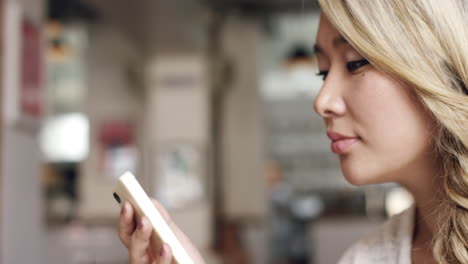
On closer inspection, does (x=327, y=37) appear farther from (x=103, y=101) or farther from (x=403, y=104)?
(x=103, y=101)

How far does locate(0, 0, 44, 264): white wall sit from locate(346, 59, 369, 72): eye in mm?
2537

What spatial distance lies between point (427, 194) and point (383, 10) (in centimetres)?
37

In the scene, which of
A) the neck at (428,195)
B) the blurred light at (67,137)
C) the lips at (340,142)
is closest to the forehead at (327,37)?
the lips at (340,142)

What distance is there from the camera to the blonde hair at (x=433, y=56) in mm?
944

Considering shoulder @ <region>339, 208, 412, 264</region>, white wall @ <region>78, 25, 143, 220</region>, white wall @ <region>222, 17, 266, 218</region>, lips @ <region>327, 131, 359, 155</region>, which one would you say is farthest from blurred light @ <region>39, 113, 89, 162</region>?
lips @ <region>327, 131, 359, 155</region>

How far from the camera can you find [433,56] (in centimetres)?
95

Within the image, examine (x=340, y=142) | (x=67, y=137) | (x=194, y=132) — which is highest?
(x=340, y=142)

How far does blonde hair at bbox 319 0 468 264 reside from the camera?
944 mm

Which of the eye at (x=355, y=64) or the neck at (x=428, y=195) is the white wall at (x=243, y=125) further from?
the eye at (x=355, y=64)

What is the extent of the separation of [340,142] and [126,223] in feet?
1.38

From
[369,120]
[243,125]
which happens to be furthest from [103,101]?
[369,120]

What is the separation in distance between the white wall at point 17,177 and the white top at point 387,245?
244 centimetres

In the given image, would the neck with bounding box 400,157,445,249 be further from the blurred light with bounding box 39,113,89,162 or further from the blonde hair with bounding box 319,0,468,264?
the blurred light with bounding box 39,113,89,162

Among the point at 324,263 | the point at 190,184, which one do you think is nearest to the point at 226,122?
the point at 190,184
